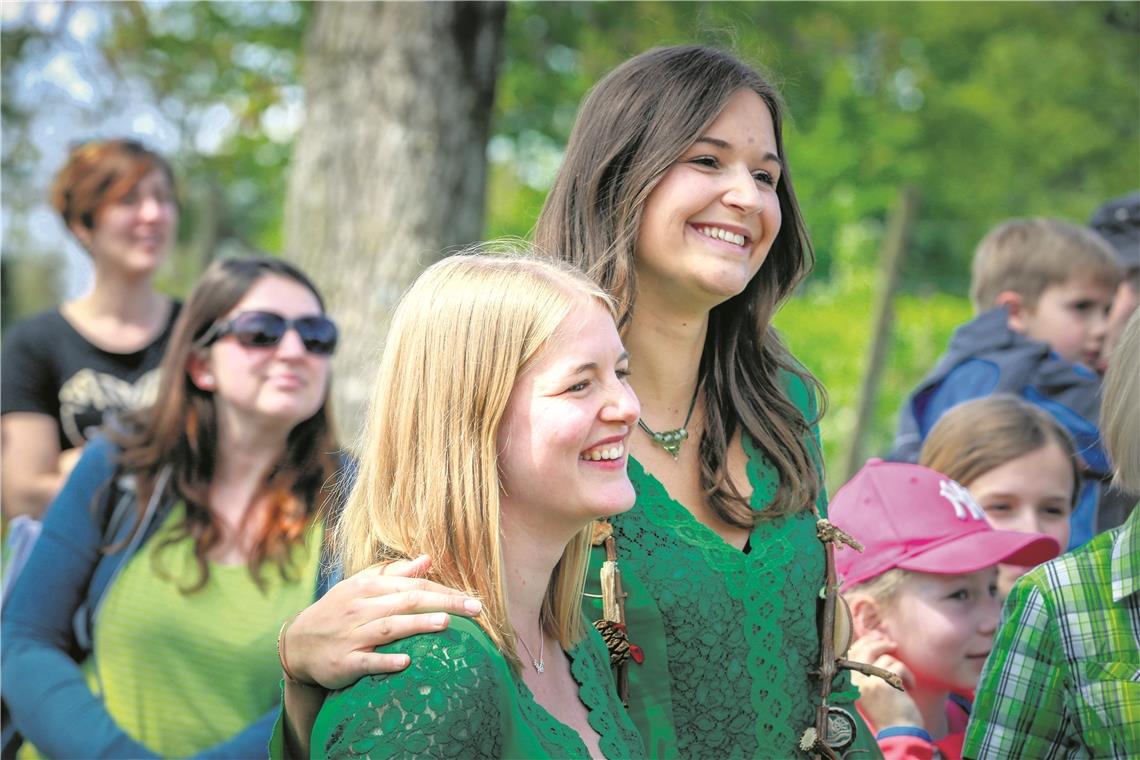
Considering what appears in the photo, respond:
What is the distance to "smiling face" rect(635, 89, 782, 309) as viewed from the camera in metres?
2.60

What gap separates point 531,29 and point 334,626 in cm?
900

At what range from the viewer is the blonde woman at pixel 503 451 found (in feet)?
6.65

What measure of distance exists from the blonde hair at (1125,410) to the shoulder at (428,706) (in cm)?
140

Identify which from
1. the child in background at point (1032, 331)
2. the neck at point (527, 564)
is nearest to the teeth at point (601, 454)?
the neck at point (527, 564)

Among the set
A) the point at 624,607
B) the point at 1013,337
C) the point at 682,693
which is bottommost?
the point at 682,693

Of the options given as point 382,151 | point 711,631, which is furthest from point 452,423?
point 382,151

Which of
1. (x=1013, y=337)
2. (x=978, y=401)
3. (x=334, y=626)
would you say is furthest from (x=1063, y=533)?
(x=334, y=626)

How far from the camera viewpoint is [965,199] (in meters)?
13.0

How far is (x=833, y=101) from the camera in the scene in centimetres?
1049

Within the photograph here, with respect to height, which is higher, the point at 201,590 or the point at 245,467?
the point at 245,467

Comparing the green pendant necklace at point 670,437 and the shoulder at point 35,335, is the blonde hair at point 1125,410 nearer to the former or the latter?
the green pendant necklace at point 670,437

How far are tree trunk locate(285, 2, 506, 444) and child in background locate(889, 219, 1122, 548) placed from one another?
2.26m

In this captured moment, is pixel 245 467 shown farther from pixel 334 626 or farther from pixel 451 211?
pixel 451 211

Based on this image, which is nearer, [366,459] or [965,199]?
[366,459]
